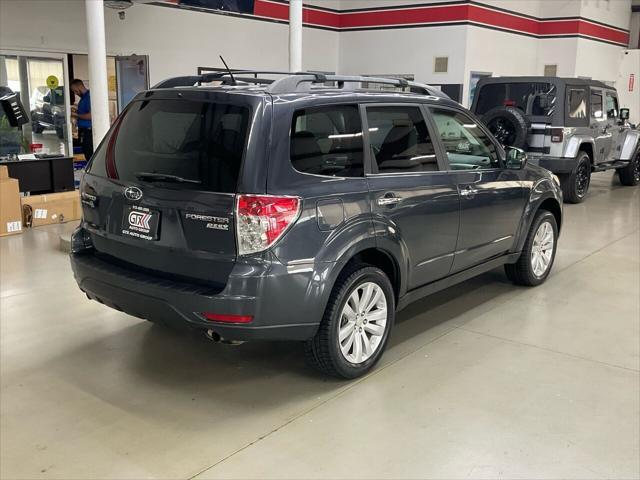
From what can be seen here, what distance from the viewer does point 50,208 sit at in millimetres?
7879

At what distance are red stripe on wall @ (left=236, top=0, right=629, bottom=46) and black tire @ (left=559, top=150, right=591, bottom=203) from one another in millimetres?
4985

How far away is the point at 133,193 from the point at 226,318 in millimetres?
861

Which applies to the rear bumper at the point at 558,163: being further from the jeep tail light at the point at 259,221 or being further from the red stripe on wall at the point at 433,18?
the jeep tail light at the point at 259,221

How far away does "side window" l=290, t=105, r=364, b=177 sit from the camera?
333cm

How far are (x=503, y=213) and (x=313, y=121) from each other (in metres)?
2.04

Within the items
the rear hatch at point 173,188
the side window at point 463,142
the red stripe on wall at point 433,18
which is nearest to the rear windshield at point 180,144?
the rear hatch at point 173,188

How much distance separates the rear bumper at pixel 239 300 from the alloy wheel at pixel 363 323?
0.29 m

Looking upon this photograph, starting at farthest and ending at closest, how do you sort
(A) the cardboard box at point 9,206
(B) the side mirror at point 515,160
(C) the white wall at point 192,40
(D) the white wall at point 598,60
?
1. (D) the white wall at point 598,60
2. (C) the white wall at point 192,40
3. (A) the cardboard box at point 9,206
4. (B) the side mirror at point 515,160

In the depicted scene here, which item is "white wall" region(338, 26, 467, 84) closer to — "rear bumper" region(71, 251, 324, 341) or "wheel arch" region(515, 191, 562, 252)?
"wheel arch" region(515, 191, 562, 252)

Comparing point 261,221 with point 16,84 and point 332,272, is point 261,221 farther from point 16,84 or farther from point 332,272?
point 16,84

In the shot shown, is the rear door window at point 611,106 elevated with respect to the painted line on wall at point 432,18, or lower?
lower

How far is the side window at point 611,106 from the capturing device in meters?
10.9

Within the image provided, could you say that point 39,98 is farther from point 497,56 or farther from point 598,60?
point 598,60

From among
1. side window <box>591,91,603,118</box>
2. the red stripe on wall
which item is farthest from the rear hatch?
the red stripe on wall
